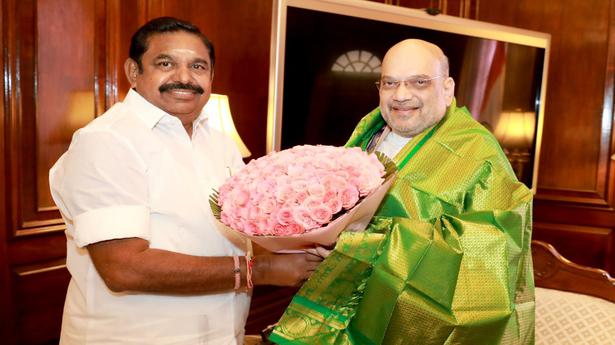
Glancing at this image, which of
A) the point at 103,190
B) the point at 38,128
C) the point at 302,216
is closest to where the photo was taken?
the point at 302,216

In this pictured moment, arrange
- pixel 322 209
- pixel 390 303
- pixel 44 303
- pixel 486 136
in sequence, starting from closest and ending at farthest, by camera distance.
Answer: pixel 322 209 < pixel 390 303 < pixel 486 136 < pixel 44 303

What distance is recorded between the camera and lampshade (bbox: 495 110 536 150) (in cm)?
385

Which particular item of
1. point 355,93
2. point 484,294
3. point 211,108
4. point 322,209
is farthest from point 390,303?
point 355,93

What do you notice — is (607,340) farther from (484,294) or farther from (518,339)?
(484,294)

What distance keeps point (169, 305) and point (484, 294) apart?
800 millimetres

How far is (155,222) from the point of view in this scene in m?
1.39

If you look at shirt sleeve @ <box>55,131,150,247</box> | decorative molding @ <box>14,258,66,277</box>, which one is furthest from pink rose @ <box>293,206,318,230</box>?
decorative molding @ <box>14,258,66,277</box>

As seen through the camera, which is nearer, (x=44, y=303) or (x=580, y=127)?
(x=44, y=303)

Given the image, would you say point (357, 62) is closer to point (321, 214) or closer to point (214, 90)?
point (214, 90)

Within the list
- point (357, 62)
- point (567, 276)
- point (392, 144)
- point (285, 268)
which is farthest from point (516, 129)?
point (285, 268)

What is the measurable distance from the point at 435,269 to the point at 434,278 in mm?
22

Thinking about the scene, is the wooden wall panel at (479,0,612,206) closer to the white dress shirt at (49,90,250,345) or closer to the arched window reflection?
the arched window reflection

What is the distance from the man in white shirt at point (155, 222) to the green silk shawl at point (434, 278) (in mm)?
117

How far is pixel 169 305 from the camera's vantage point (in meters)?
1.41
